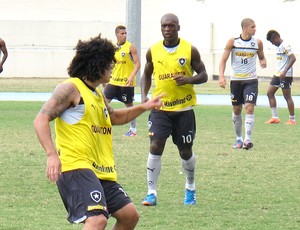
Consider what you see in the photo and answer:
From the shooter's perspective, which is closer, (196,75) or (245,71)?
(196,75)

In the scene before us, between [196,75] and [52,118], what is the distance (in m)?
3.72

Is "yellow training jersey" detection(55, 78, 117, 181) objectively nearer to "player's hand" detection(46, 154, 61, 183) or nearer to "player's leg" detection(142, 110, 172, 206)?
"player's hand" detection(46, 154, 61, 183)

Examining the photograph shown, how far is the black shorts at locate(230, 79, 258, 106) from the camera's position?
15.1m

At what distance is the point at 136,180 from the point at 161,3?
112ft

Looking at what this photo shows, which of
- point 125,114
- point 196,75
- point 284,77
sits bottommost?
point 284,77

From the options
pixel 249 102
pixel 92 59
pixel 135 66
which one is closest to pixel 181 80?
pixel 92 59

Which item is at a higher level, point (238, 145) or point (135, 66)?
point (135, 66)

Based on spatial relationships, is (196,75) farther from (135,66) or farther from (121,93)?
(121,93)

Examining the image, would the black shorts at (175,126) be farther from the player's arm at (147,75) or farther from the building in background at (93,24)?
Answer: the building in background at (93,24)

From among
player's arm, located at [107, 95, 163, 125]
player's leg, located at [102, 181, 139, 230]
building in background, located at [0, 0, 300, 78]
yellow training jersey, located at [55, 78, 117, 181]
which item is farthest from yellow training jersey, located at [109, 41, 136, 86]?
building in background, located at [0, 0, 300, 78]

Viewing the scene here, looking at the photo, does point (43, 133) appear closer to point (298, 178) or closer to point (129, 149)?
point (298, 178)

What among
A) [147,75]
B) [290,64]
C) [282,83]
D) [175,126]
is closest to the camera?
[175,126]

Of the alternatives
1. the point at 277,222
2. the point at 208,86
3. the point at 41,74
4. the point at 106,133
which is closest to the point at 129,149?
the point at 277,222

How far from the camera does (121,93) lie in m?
17.4
